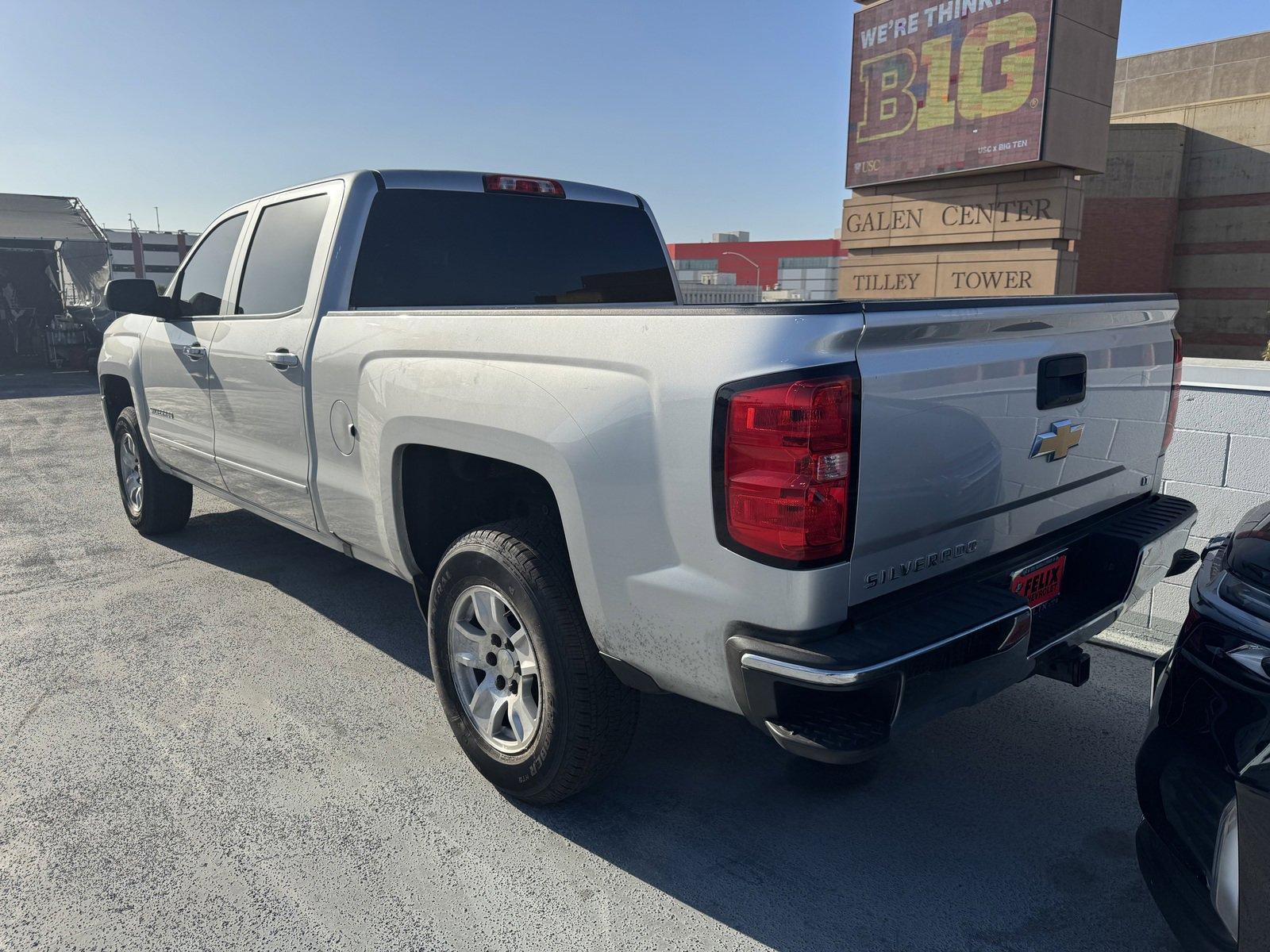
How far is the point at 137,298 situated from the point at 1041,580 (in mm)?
4493

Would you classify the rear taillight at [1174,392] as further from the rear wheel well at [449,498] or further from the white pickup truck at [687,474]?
the rear wheel well at [449,498]

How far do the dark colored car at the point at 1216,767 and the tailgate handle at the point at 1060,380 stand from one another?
0.63 meters

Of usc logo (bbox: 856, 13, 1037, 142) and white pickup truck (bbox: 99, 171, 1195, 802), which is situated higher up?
usc logo (bbox: 856, 13, 1037, 142)

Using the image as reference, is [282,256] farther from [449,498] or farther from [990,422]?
[990,422]

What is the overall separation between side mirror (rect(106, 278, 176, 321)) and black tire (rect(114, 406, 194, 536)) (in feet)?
3.55

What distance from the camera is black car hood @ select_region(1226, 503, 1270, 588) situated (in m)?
2.05

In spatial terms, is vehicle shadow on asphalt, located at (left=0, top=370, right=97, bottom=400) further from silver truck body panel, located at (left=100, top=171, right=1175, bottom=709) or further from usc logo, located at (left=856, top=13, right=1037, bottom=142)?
silver truck body panel, located at (left=100, top=171, right=1175, bottom=709)

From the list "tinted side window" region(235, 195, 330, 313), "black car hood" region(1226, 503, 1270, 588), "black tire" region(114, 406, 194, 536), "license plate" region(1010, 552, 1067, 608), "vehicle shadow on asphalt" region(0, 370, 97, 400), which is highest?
"tinted side window" region(235, 195, 330, 313)

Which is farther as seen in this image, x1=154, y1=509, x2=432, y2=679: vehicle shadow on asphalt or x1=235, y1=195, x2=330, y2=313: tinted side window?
x1=154, y1=509, x2=432, y2=679: vehicle shadow on asphalt

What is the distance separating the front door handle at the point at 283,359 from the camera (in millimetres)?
3758

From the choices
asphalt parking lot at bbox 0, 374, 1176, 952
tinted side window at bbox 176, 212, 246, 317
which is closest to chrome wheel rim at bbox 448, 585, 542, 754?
asphalt parking lot at bbox 0, 374, 1176, 952

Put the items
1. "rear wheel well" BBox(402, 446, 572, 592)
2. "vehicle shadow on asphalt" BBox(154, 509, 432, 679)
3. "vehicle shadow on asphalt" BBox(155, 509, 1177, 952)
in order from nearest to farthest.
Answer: "vehicle shadow on asphalt" BBox(155, 509, 1177, 952) → "rear wheel well" BBox(402, 446, 572, 592) → "vehicle shadow on asphalt" BBox(154, 509, 432, 679)

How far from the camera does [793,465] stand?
204cm

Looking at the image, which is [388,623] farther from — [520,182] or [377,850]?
[520,182]
